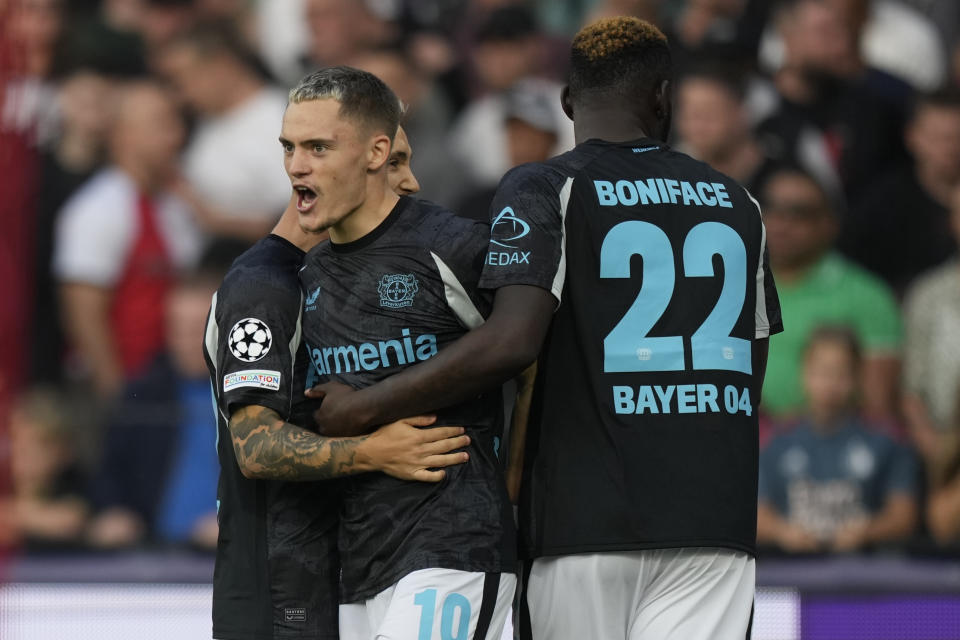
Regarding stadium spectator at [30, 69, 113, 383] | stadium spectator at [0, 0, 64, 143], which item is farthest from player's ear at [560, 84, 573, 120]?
stadium spectator at [0, 0, 64, 143]

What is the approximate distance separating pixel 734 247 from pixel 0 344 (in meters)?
5.90

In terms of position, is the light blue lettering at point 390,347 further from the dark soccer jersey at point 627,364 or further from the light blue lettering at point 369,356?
the dark soccer jersey at point 627,364

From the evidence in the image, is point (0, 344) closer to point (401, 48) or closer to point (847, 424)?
point (401, 48)

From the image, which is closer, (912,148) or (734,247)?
(734,247)

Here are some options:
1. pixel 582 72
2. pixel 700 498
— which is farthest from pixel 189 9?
pixel 700 498

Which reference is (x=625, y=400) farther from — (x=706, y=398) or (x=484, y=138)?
(x=484, y=138)

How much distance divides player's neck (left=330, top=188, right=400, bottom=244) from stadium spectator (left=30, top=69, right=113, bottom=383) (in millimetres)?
5138

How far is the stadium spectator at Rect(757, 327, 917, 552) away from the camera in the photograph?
283 inches

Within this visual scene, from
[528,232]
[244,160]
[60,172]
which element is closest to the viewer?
[528,232]

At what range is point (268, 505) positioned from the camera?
340cm

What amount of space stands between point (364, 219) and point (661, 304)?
73 cm

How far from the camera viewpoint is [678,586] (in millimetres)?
3266

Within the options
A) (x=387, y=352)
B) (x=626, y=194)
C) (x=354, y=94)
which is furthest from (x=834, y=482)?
(x=354, y=94)

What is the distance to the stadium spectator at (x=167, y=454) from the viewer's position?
24.9 feet
